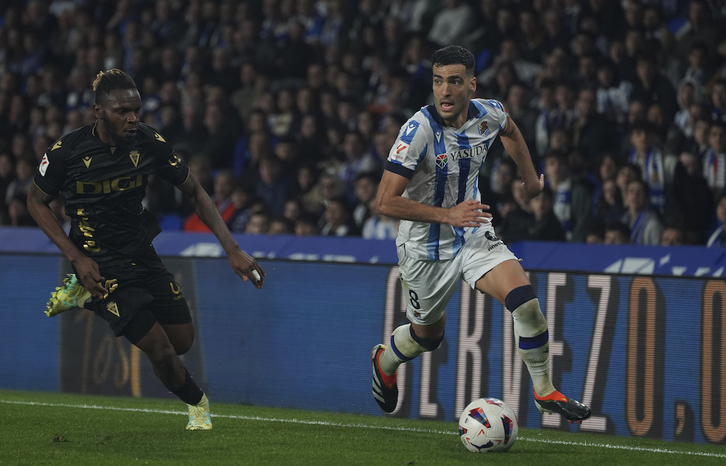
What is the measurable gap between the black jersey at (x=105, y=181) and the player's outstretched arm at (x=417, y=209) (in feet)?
4.80

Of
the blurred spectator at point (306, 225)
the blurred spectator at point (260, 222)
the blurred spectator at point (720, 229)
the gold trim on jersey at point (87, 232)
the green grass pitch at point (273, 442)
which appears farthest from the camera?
the blurred spectator at point (260, 222)

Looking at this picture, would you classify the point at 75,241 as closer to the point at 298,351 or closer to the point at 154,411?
the point at 154,411

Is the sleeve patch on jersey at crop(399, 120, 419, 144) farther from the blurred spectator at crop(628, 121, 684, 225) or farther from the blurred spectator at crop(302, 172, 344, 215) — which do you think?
the blurred spectator at crop(302, 172, 344, 215)

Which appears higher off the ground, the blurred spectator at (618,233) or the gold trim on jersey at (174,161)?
the gold trim on jersey at (174,161)

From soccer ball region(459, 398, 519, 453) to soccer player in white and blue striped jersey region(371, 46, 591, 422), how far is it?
0.22m

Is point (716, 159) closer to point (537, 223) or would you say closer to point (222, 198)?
point (537, 223)

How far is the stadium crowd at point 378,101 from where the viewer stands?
9844 mm

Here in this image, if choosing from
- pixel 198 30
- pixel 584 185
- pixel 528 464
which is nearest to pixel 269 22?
pixel 198 30

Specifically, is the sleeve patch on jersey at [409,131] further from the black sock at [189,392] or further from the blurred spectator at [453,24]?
the blurred spectator at [453,24]

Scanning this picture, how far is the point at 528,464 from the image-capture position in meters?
5.68

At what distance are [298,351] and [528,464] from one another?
368 centimetres

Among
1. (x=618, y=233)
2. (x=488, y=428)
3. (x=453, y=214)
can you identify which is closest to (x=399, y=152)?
(x=453, y=214)

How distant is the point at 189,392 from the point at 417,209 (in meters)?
2.05

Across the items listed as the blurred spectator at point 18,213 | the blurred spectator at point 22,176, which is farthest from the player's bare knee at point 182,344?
the blurred spectator at point 22,176
